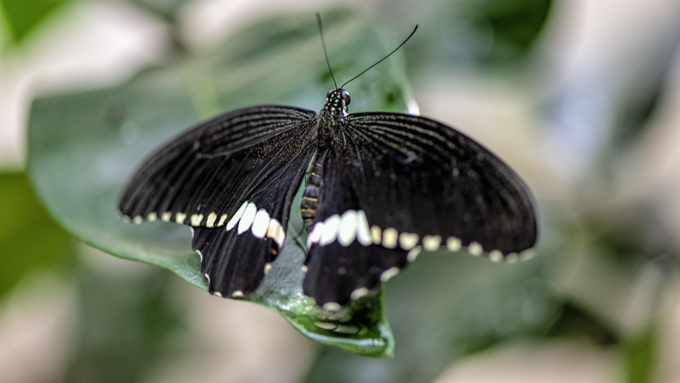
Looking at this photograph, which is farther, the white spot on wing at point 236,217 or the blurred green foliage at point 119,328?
the blurred green foliage at point 119,328

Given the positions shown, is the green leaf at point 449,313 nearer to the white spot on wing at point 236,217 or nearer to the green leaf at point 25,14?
the white spot on wing at point 236,217

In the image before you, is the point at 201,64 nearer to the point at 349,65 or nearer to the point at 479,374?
the point at 349,65

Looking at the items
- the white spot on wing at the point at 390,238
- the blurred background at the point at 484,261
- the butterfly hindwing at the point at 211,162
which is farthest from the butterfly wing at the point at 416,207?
the blurred background at the point at 484,261

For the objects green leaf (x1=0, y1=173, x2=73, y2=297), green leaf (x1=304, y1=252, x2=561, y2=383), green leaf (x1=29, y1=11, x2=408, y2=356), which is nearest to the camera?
green leaf (x1=29, y1=11, x2=408, y2=356)

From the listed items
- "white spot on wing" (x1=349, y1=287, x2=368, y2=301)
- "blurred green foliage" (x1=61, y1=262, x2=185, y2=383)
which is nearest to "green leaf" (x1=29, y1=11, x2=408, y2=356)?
"white spot on wing" (x1=349, y1=287, x2=368, y2=301)

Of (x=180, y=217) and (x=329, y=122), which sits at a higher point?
(x=329, y=122)

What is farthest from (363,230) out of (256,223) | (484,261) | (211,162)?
(484,261)

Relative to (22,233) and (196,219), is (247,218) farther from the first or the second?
(22,233)

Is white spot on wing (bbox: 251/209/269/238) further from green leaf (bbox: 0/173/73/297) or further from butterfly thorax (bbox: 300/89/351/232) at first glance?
green leaf (bbox: 0/173/73/297)
